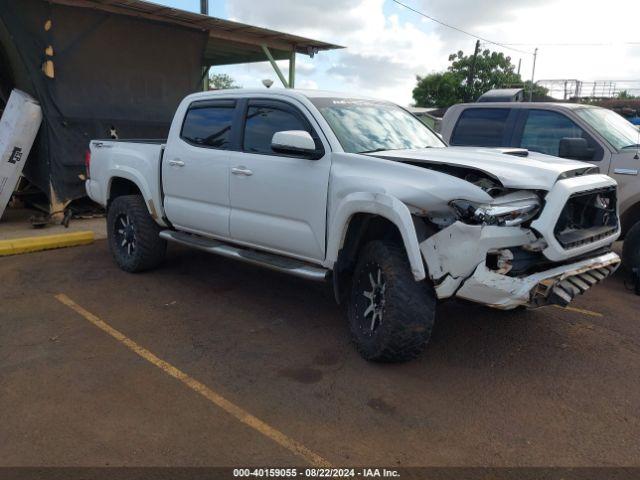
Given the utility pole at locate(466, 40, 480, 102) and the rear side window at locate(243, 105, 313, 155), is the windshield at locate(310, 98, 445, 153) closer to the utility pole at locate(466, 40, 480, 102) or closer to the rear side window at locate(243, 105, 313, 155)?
the rear side window at locate(243, 105, 313, 155)

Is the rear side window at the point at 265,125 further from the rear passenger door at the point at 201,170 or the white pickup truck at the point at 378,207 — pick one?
the rear passenger door at the point at 201,170

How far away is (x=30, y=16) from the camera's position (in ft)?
28.1

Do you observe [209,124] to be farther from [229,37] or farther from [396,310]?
[229,37]

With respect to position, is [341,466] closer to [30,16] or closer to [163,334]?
[163,334]

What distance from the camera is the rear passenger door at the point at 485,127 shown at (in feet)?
22.8

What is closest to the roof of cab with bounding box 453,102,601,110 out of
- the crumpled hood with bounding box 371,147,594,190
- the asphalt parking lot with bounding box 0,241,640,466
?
the asphalt parking lot with bounding box 0,241,640,466

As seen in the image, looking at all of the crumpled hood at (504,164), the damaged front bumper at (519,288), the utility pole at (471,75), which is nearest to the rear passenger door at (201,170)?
the crumpled hood at (504,164)

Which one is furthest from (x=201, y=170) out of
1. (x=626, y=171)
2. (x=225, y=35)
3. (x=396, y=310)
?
(x=225, y=35)

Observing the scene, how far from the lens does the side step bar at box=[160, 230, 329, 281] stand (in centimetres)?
435

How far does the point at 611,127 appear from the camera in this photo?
258 inches

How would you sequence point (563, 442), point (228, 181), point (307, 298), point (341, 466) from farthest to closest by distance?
point (307, 298) → point (228, 181) → point (563, 442) → point (341, 466)

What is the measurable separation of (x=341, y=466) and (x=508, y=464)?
0.88 meters

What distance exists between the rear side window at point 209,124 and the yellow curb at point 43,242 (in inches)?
117

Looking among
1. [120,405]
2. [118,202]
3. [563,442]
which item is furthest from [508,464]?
[118,202]
